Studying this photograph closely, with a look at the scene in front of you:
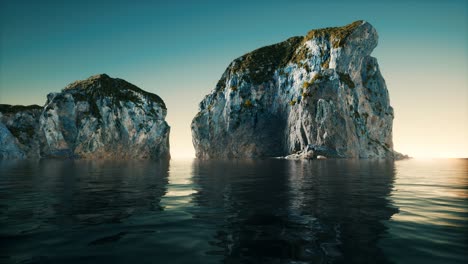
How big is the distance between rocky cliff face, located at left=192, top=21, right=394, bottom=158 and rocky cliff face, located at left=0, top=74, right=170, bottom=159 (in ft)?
101

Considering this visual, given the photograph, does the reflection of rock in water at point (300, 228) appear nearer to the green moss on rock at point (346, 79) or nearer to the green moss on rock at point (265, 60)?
the green moss on rock at point (346, 79)

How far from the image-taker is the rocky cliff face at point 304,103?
114 metres

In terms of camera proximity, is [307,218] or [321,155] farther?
[321,155]

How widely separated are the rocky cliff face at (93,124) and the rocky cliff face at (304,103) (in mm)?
30659

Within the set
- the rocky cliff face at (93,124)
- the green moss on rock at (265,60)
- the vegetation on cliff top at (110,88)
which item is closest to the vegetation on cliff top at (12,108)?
the rocky cliff face at (93,124)

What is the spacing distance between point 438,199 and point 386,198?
2.85 m

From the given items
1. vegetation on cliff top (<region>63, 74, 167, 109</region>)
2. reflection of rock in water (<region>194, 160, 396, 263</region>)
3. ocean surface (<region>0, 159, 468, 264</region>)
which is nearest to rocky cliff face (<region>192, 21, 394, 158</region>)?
vegetation on cliff top (<region>63, 74, 167, 109</region>)

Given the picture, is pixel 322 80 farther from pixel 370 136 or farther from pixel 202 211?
pixel 202 211

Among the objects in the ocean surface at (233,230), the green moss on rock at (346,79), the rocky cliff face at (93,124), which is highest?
the green moss on rock at (346,79)

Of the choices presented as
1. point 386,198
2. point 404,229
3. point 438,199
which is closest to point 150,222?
point 404,229

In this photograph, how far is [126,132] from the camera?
6649 inches

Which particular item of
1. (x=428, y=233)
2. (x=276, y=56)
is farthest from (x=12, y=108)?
(x=428, y=233)

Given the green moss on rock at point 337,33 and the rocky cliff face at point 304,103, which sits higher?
the green moss on rock at point 337,33

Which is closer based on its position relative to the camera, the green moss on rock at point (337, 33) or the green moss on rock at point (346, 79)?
the green moss on rock at point (346, 79)
